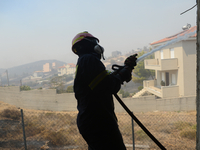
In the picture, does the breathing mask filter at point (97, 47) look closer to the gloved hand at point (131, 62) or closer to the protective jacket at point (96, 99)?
the protective jacket at point (96, 99)

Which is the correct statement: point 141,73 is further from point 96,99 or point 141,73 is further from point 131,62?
point 96,99

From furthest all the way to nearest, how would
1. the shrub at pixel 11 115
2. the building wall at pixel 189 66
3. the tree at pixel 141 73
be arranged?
1. the tree at pixel 141 73
2. the building wall at pixel 189 66
3. the shrub at pixel 11 115

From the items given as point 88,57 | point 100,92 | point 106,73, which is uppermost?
point 88,57

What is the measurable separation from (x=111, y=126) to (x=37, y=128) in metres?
8.36

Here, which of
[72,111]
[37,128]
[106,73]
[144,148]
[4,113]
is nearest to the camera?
[106,73]

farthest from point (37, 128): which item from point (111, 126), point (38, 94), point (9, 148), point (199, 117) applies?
point (38, 94)

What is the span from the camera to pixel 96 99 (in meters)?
1.43

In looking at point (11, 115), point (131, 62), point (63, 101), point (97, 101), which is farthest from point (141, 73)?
point (97, 101)

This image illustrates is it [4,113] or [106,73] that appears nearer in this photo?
[106,73]

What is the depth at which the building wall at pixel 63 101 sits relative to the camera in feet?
51.8

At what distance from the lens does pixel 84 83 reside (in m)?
1.45

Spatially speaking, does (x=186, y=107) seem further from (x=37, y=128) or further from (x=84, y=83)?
(x=84, y=83)

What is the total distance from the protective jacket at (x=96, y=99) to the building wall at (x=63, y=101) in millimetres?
14899

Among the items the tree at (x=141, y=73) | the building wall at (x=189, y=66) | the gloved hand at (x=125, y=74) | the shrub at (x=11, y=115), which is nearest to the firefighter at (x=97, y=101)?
the gloved hand at (x=125, y=74)
